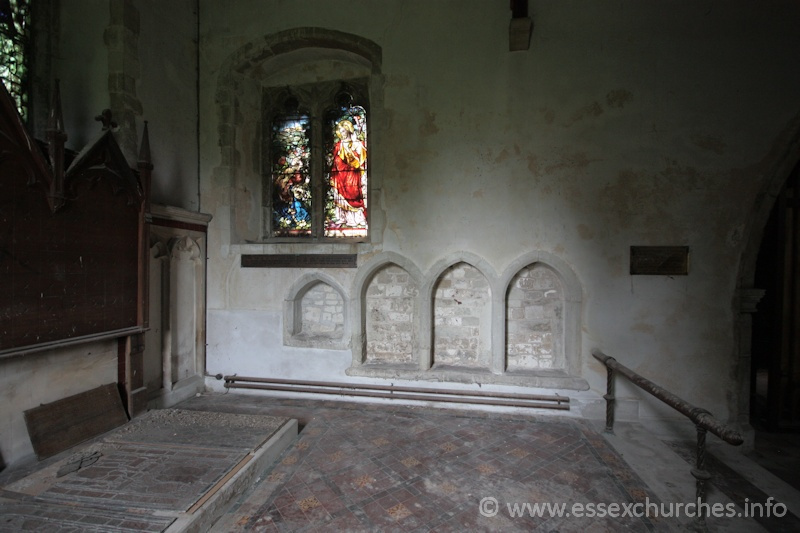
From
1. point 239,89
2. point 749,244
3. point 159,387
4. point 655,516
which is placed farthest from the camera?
point 239,89

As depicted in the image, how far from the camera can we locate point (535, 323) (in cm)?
442

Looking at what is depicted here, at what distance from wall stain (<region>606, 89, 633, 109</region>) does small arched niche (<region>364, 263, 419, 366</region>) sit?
10.2ft

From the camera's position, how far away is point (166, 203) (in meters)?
4.44

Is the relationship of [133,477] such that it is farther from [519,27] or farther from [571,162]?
[519,27]

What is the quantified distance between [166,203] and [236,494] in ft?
11.6

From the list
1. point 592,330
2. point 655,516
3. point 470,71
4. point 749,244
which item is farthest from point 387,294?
point 749,244

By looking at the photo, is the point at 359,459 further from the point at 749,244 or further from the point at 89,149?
the point at 749,244

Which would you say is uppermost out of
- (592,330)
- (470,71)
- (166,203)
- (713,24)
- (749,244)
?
(713,24)

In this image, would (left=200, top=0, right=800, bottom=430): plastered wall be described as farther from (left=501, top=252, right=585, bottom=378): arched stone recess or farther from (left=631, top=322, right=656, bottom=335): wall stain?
(left=501, top=252, right=585, bottom=378): arched stone recess

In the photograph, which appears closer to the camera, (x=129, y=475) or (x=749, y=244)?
(x=129, y=475)

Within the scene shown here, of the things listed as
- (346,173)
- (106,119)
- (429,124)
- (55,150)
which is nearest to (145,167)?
(106,119)

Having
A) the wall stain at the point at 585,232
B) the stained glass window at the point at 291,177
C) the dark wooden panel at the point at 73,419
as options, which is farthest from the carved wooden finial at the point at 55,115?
the wall stain at the point at 585,232

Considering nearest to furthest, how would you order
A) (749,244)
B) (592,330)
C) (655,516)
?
(655,516) < (749,244) < (592,330)

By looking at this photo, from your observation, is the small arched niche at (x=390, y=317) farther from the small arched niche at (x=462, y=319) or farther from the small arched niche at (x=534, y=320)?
the small arched niche at (x=534, y=320)
